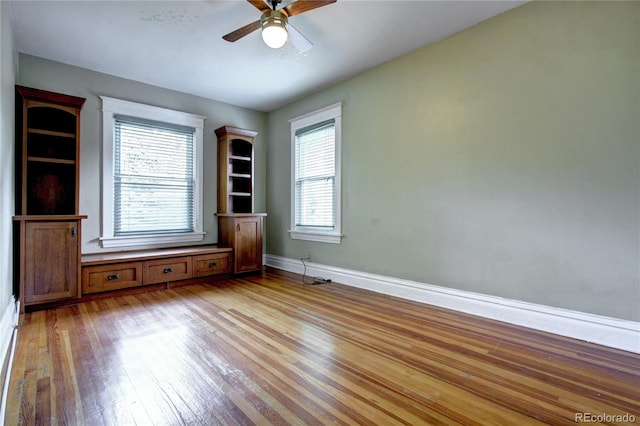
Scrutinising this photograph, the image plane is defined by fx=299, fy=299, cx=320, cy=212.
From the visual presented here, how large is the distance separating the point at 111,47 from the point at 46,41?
1.99 feet

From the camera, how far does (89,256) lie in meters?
3.58

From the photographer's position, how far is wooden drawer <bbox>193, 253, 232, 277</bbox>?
4089 mm

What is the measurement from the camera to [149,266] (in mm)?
3684

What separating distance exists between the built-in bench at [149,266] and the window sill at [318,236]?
1.03 meters

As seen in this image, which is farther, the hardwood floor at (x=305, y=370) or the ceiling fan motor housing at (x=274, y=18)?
the ceiling fan motor housing at (x=274, y=18)

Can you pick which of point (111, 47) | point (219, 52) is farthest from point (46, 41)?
point (219, 52)

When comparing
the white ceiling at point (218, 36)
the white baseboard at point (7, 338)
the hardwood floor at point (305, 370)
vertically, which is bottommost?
the hardwood floor at point (305, 370)

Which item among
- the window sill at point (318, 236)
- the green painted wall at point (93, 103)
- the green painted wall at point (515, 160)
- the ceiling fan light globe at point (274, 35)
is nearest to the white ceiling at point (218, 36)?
the green painted wall at point (93, 103)

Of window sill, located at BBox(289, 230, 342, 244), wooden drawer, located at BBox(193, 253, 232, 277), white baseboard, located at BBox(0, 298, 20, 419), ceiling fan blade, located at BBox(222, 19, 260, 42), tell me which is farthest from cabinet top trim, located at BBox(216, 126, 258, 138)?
white baseboard, located at BBox(0, 298, 20, 419)

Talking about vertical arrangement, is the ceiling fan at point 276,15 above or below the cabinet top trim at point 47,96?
above

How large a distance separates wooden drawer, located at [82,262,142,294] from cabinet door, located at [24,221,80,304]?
0.12 meters

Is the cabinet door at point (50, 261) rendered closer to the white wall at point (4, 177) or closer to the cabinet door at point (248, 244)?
the white wall at point (4, 177)

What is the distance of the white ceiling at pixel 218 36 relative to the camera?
265cm

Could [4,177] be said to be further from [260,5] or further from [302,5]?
[302,5]
